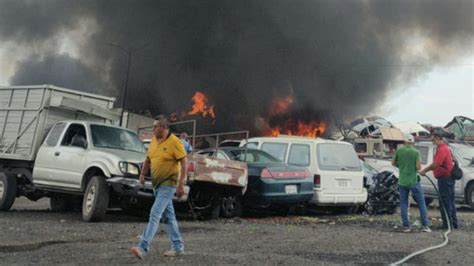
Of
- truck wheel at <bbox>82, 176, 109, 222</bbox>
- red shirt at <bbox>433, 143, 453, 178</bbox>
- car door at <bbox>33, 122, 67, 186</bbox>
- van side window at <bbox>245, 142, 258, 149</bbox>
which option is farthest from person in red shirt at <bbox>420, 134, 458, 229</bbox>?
car door at <bbox>33, 122, 67, 186</bbox>

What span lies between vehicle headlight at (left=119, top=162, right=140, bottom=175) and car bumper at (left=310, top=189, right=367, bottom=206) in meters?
3.54

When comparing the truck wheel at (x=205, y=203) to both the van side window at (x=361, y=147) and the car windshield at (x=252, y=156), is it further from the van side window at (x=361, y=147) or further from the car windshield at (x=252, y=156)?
the van side window at (x=361, y=147)

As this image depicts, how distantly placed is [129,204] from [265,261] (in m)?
4.09

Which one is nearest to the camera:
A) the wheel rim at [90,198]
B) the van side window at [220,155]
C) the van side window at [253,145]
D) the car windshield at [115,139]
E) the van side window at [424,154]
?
the wheel rim at [90,198]

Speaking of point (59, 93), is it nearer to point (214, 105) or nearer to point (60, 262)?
point (60, 262)

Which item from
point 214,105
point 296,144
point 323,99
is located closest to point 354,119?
point 323,99

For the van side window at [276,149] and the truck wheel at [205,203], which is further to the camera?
the van side window at [276,149]

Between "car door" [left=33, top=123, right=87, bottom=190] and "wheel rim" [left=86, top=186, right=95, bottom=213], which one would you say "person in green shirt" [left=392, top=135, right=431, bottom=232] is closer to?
"wheel rim" [left=86, top=186, right=95, bottom=213]

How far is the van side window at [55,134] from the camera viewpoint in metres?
9.41

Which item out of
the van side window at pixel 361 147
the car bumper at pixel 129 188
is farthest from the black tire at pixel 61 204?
the van side window at pixel 361 147

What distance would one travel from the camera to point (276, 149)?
35.2 feet

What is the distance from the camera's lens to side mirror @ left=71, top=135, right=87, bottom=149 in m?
8.78

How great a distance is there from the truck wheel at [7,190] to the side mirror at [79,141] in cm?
176

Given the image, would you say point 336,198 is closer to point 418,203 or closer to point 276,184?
point 276,184
